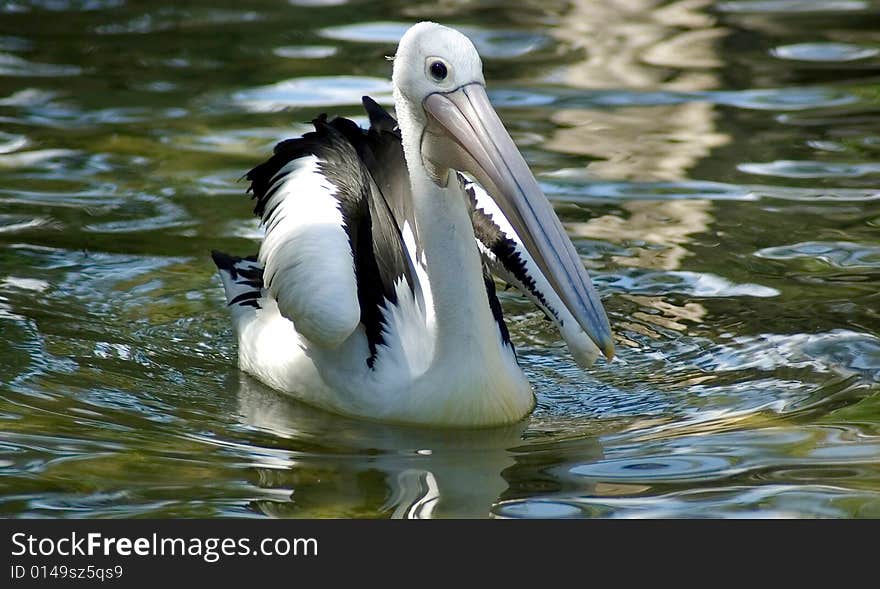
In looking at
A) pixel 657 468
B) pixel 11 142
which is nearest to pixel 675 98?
pixel 11 142

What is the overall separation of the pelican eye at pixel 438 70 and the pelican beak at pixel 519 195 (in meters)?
0.06

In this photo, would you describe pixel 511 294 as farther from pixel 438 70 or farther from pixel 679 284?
pixel 438 70

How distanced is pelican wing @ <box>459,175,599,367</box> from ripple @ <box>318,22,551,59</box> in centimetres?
476

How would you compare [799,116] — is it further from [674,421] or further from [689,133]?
[674,421]

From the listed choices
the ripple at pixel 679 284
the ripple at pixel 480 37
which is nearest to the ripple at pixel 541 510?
the ripple at pixel 679 284

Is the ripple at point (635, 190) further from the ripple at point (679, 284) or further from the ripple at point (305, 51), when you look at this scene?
the ripple at point (305, 51)

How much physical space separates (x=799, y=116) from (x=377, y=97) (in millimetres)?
2671

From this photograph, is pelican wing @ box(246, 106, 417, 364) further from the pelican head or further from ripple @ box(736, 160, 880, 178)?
ripple @ box(736, 160, 880, 178)

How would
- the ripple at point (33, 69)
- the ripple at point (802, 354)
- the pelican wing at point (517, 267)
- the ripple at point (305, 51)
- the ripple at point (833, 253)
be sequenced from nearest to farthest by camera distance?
the pelican wing at point (517, 267)
the ripple at point (802, 354)
the ripple at point (833, 253)
the ripple at point (33, 69)
the ripple at point (305, 51)

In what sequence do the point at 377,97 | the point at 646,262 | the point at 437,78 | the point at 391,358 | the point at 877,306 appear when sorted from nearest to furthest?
the point at 437,78, the point at 391,358, the point at 877,306, the point at 646,262, the point at 377,97

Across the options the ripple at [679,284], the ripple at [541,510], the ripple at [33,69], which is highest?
the ripple at [33,69]

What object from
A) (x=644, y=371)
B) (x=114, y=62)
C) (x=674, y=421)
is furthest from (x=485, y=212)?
(x=114, y=62)

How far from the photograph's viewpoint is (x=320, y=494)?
4.74 meters

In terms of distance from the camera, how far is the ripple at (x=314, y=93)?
9.67 meters
